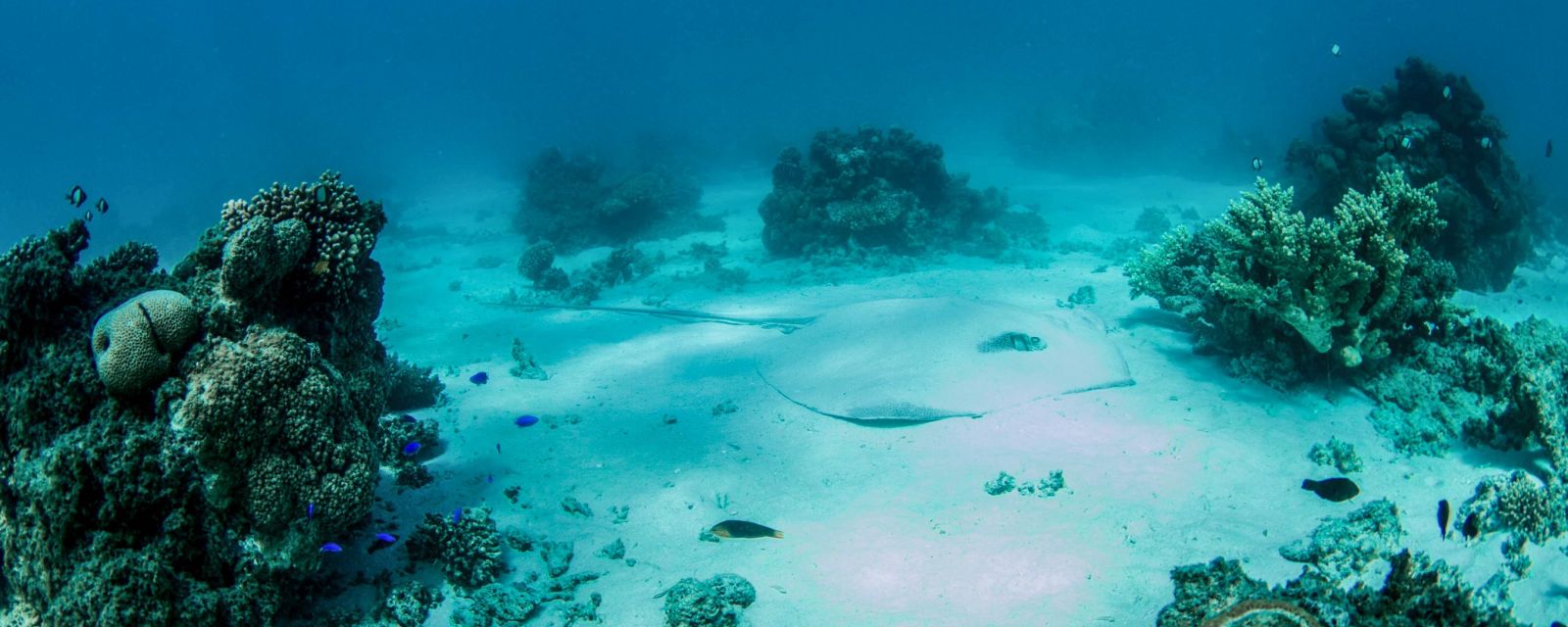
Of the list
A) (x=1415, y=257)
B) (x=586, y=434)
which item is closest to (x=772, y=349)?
(x=586, y=434)

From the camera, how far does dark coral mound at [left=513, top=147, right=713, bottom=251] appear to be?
73.7ft

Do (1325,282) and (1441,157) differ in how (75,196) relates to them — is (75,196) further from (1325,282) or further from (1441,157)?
(1441,157)

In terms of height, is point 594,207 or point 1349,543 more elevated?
point 594,207

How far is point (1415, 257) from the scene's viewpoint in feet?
25.7

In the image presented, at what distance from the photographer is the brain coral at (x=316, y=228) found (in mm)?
5379

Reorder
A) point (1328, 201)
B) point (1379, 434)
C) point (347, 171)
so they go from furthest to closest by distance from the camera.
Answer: point (347, 171) < point (1328, 201) < point (1379, 434)

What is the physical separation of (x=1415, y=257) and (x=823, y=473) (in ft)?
23.7

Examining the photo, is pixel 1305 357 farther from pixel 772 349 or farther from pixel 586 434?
pixel 586 434

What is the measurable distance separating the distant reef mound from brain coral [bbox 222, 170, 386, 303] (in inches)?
526

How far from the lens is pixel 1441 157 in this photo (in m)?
12.8

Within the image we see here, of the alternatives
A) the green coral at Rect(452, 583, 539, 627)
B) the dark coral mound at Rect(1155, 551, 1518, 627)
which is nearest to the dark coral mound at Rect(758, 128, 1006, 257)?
the green coral at Rect(452, 583, 539, 627)

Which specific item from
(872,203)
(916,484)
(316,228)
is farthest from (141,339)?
(872,203)

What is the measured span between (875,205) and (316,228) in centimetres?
1429

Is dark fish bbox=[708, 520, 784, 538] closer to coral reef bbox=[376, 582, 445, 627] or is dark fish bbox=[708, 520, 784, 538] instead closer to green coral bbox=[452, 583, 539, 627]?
green coral bbox=[452, 583, 539, 627]
